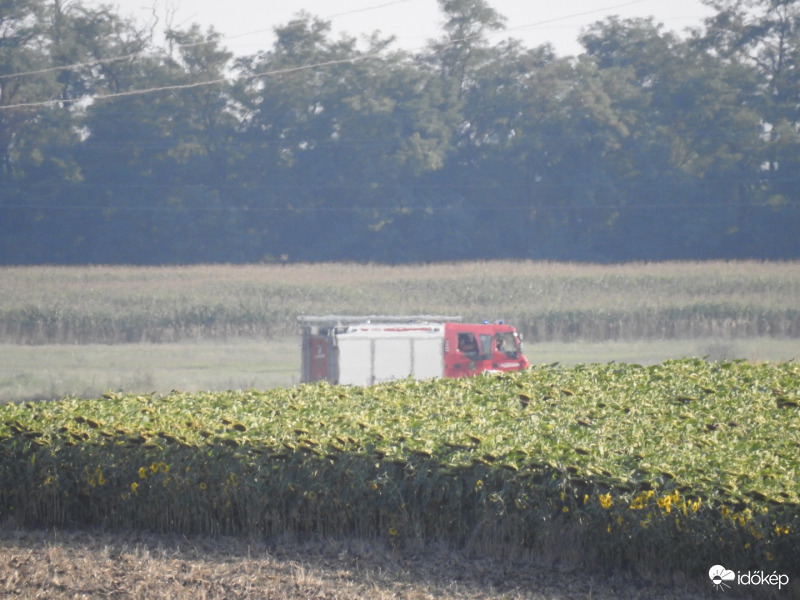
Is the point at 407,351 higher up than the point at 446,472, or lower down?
lower down

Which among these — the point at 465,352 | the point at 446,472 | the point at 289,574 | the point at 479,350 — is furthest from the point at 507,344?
the point at 289,574

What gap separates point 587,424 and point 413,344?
37.0ft

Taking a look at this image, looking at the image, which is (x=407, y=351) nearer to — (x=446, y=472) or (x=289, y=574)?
(x=446, y=472)

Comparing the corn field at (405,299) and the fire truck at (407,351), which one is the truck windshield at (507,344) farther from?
the corn field at (405,299)

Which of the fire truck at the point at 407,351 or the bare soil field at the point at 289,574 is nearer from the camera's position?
the bare soil field at the point at 289,574

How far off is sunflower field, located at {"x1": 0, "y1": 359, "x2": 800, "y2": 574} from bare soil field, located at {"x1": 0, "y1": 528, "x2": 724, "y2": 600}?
Result: 0.53ft

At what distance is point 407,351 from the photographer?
19.6m

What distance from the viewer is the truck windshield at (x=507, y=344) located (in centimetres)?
2019

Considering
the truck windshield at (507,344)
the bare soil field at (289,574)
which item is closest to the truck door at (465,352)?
the truck windshield at (507,344)

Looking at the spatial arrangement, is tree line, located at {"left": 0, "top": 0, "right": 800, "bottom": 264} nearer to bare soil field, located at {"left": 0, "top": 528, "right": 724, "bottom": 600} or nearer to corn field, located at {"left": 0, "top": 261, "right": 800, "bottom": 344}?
corn field, located at {"left": 0, "top": 261, "right": 800, "bottom": 344}

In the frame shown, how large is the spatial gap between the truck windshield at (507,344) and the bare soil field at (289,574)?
13047 mm

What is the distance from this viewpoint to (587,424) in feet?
27.6

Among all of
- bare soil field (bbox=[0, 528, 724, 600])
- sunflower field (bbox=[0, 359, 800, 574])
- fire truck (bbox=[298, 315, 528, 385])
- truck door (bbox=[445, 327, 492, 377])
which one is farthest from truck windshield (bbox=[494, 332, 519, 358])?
bare soil field (bbox=[0, 528, 724, 600])

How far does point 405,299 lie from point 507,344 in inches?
754
